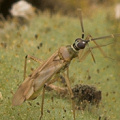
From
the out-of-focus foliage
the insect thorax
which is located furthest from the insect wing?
the out-of-focus foliage

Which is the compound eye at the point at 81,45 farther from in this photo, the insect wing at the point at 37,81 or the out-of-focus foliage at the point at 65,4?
the out-of-focus foliage at the point at 65,4

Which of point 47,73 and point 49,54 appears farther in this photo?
point 49,54

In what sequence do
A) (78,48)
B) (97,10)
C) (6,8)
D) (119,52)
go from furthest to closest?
(6,8), (97,10), (119,52), (78,48)

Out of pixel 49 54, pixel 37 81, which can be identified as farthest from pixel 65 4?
pixel 37 81

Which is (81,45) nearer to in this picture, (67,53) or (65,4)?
(67,53)

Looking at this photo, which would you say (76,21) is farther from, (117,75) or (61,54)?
(61,54)

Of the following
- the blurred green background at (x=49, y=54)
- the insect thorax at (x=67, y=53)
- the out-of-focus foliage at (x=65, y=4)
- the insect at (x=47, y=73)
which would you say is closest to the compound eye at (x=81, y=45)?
the insect at (x=47, y=73)

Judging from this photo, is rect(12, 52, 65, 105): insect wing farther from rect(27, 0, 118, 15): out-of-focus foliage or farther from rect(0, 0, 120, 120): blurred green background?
rect(27, 0, 118, 15): out-of-focus foliage

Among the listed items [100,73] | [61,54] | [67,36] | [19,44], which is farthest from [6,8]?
[61,54]
